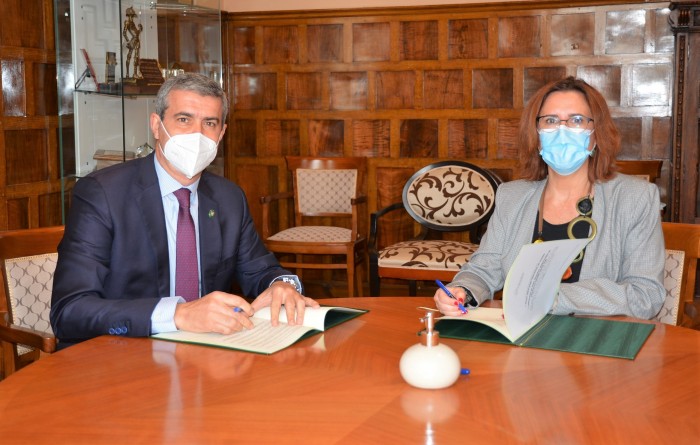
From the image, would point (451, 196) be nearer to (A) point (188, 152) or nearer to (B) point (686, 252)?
(B) point (686, 252)

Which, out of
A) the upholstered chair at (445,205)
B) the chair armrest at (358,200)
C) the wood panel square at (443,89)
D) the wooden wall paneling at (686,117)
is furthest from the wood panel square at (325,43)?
the wooden wall paneling at (686,117)

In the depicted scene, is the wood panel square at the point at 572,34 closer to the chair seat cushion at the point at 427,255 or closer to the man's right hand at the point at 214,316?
the chair seat cushion at the point at 427,255

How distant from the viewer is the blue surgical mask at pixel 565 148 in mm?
2527

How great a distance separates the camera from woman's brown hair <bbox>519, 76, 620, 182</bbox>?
8.39 ft

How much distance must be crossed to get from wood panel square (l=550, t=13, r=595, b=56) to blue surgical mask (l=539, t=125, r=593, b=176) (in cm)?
304

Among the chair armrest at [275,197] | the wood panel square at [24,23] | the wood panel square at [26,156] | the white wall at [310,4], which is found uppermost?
the white wall at [310,4]

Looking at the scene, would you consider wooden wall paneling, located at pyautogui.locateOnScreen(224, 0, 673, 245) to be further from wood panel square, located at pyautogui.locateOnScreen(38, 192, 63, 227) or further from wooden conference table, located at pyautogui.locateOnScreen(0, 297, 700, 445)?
wooden conference table, located at pyautogui.locateOnScreen(0, 297, 700, 445)

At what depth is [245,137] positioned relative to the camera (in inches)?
239

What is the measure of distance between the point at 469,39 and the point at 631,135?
4.04 ft

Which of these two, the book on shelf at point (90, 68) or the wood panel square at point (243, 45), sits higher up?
the wood panel square at point (243, 45)

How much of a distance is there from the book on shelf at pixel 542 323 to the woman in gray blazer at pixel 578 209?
0.81 ft

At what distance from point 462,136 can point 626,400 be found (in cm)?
433

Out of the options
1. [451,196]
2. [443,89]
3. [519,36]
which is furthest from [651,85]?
[451,196]
